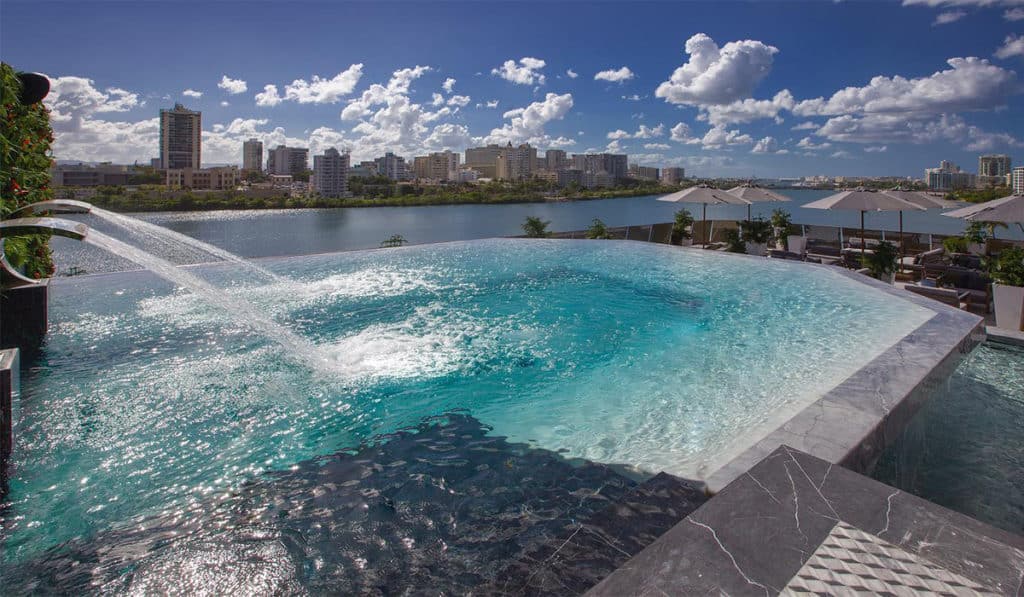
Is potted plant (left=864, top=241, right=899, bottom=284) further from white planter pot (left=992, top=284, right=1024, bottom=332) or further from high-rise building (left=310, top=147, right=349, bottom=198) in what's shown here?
high-rise building (left=310, top=147, right=349, bottom=198)

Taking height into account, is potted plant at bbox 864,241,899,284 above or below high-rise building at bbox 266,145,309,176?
below

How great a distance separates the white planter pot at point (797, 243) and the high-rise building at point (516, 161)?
126615mm

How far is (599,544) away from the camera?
2012mm

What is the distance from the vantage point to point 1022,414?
402 cm

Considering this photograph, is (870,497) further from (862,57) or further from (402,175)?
(402,175)

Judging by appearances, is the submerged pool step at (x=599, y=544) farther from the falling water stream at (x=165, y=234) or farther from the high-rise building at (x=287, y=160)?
the high-rise building at (x=287, y=160)

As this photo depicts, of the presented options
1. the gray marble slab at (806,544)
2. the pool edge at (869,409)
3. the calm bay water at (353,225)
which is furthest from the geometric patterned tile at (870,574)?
the calm bay water at (353,225)

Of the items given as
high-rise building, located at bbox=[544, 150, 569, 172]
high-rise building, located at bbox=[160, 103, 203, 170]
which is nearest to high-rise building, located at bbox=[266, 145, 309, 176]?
high-rise building, located at bbox=[160, 103, 203, 170]

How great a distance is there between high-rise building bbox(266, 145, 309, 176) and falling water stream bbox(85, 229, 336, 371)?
124977 mm

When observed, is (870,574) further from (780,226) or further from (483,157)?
(483,157)

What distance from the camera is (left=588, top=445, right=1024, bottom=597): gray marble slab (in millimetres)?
1534

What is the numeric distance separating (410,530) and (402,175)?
455 ft

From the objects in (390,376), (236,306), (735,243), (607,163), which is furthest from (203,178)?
(607,163)

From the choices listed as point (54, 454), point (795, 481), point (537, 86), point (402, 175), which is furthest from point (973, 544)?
point (402, 175)
